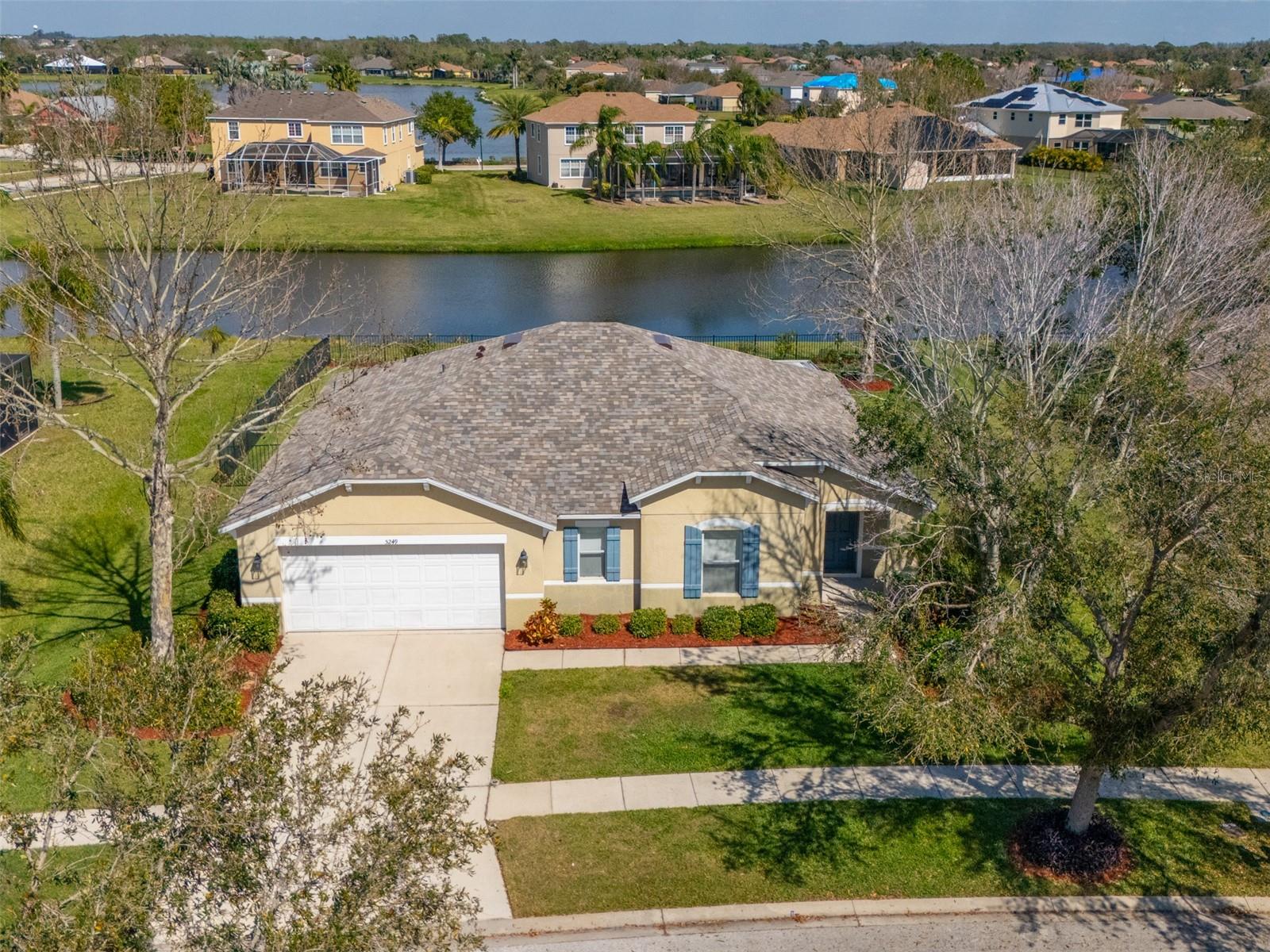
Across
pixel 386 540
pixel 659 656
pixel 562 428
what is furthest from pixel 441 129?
pixel 659 656

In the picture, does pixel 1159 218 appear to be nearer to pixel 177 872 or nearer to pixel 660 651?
pixel 660 651

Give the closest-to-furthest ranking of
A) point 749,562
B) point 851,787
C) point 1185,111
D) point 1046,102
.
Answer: point 851,787 < point 749,562 < point 1046,102 < point 1185,111

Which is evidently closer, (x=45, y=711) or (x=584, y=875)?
(x=45, y=711)

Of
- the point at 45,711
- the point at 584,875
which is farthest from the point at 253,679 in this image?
the point at 45,711

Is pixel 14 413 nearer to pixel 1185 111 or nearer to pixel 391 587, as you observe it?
pixel 391 587

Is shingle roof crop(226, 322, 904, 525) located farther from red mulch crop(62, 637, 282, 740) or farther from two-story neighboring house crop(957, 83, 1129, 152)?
two-story neighboring house crop(957, 83, 1129, 152)

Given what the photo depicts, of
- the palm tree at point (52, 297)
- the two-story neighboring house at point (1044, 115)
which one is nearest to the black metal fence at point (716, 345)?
the palm tree at point (52, 297)
